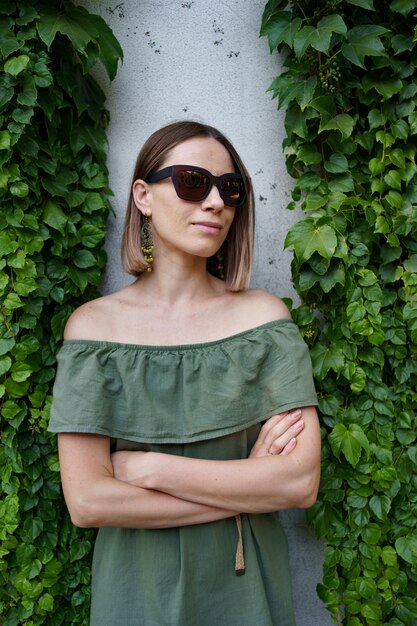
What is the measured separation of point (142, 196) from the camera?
1.60 metres

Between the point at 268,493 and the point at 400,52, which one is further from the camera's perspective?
the point at 400,52

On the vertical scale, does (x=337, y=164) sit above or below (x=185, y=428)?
above

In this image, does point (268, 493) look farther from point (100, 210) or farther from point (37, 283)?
point (100, 210)

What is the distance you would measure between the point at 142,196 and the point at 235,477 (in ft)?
2.48

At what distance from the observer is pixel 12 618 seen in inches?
67.8

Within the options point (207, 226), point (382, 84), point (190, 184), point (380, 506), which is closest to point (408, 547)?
point (380, 506)

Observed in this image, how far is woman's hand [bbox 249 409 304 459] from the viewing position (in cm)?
147

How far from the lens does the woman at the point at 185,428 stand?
4.62 feet

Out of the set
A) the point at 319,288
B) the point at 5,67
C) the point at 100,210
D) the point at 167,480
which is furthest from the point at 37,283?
the point at 319,288

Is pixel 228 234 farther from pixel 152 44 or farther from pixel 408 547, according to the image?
pixel 408 547

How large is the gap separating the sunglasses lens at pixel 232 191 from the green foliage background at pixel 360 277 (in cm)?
28

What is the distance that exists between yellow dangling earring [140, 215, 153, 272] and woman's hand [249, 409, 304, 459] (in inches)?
20.7

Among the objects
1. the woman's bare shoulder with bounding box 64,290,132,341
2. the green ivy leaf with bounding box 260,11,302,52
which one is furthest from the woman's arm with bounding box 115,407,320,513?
the green ivy leaf with bounding box 260,11,302,52

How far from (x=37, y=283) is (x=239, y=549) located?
89cm
